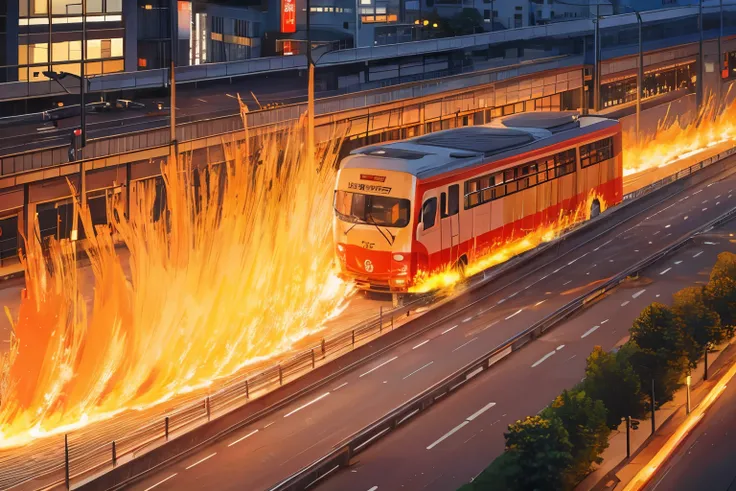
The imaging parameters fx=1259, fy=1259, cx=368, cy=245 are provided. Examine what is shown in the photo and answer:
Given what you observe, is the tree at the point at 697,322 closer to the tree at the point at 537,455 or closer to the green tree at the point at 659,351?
the green tree at the point at 659,351

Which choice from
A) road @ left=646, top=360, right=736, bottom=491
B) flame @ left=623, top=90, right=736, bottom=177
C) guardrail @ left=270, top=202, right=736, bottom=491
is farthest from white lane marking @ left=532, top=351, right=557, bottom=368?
flame @ left=623, top=90, right=736, bottom=177

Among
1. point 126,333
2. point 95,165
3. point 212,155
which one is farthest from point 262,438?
point 212,155

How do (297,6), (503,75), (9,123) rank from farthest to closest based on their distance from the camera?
(297,6) < (503,75) < (9,123)

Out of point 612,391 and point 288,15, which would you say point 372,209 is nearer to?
point 612,391

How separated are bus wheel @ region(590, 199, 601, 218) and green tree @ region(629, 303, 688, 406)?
57.4 ft

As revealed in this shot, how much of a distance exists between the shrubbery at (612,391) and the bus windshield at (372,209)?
7519 mm

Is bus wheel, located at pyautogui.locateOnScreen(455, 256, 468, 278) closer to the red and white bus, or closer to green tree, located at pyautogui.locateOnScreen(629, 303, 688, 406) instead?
the red and white bus

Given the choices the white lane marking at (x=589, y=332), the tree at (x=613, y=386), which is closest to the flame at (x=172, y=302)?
the white lane marking at (x=589, y=332)

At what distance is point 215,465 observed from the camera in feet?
78.4

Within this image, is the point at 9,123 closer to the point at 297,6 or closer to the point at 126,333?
the point at 126,333

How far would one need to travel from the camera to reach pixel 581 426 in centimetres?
2214

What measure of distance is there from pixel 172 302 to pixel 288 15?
66269 mm

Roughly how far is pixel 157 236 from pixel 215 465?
15693mm

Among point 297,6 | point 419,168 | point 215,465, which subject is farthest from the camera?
point 297,6
